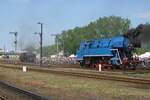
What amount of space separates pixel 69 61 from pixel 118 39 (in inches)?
1289

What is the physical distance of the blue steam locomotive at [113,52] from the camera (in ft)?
159

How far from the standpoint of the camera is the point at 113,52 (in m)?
49.4

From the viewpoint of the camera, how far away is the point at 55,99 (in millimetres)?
18172

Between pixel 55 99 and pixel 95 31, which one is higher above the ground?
pixel 95 31

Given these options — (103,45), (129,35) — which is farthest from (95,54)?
(129,35)

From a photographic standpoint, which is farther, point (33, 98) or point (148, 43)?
point (148, 43)

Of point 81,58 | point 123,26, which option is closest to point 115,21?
point 123,26

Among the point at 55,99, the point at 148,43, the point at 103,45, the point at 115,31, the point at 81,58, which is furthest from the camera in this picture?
the point at 115,31

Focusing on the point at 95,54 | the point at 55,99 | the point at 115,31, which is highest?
the point at 115,31

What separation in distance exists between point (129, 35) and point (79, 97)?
2989cm

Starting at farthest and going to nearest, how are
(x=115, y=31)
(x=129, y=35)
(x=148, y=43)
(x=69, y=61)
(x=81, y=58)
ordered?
(x=115, y=31), (x=69, y=61), (x=81, y=58), (x=129, y=35), (x=148, y=43)

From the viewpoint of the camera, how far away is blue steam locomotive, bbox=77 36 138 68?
48.5 meters

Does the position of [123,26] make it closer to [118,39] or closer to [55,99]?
[118,39]

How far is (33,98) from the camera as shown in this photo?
18734mm
